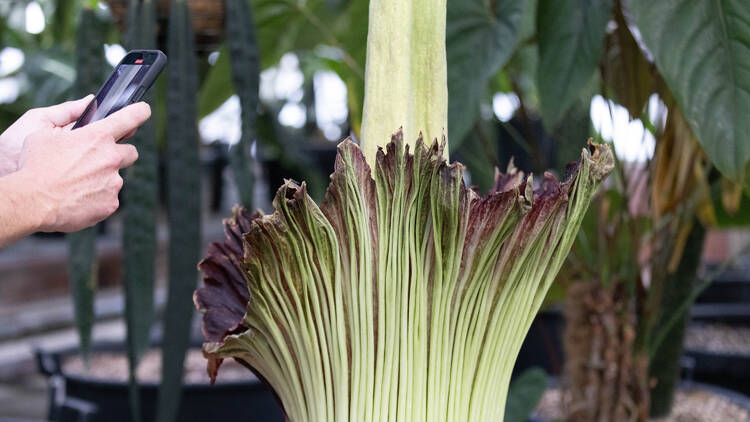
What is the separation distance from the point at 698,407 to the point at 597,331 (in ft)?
1.14

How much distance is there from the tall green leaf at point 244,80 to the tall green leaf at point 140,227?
0.07m

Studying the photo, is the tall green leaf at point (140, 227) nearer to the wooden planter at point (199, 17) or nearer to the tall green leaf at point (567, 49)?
the wooden planter at point (199, 17)

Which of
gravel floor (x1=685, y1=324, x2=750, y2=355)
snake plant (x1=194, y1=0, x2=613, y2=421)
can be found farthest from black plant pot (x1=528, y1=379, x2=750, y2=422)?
snake plant (x1=194, y1=0, x2=613, y2=421)

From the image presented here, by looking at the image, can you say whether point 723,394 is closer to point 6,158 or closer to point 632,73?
point 632,73

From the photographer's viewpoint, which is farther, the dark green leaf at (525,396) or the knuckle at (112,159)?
the dark green leaf at (525,396)

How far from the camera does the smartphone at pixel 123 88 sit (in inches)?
16.7

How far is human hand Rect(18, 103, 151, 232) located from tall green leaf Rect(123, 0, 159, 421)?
34 cm

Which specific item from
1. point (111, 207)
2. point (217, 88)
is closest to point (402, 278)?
point (111, 207)

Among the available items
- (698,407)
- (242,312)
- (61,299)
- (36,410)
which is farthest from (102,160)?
(61,299)

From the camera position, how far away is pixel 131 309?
0.74 metres

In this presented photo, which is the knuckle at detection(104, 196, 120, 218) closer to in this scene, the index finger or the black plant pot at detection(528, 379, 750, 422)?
the index finger

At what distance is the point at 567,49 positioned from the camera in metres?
0.70

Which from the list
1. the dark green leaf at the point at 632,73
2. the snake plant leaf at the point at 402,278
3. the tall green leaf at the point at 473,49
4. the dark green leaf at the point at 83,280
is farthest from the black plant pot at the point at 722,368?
the snake plant leaf at the point at 402,278

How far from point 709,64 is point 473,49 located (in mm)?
225
